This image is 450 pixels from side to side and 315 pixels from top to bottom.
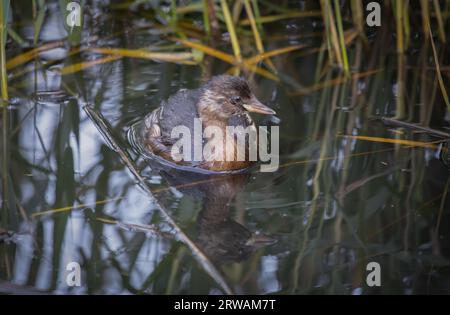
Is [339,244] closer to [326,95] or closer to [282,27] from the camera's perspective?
[326,95]

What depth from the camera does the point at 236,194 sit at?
4.80 meters

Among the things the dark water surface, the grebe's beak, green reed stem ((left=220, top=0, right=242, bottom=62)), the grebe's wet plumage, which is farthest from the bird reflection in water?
green reed stem ((left=220, top=0, right=242, bottom=62))

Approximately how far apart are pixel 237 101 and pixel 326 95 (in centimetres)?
113

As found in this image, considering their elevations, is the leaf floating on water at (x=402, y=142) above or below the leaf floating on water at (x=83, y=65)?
below

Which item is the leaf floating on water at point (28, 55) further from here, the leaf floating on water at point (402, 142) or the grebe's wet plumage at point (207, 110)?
the leaf floating on water at point (402, 142)

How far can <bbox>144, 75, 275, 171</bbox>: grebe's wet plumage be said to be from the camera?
5.30 meters

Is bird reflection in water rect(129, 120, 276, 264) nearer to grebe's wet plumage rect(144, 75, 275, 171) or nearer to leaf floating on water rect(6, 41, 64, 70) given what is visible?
grebe's wet plumage rect(144, 75, 275, 171)

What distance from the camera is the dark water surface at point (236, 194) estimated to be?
3.93m

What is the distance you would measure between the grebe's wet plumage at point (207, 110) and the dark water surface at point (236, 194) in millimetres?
203

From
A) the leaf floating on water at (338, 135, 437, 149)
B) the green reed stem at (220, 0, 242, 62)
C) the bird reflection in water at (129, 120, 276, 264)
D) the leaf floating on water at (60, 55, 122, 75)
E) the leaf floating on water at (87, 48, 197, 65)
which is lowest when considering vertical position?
the bird reflection in water at (129, 120, 276, 264)

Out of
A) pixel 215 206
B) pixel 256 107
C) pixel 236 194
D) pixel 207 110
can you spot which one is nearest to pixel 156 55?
pixel 207 110

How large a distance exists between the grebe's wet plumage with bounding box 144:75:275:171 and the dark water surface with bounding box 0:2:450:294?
20cm

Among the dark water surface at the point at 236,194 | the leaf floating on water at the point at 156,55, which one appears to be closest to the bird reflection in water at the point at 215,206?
the dark water surface at the point at 236,194

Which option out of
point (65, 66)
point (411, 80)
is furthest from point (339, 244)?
point (65, 66)
